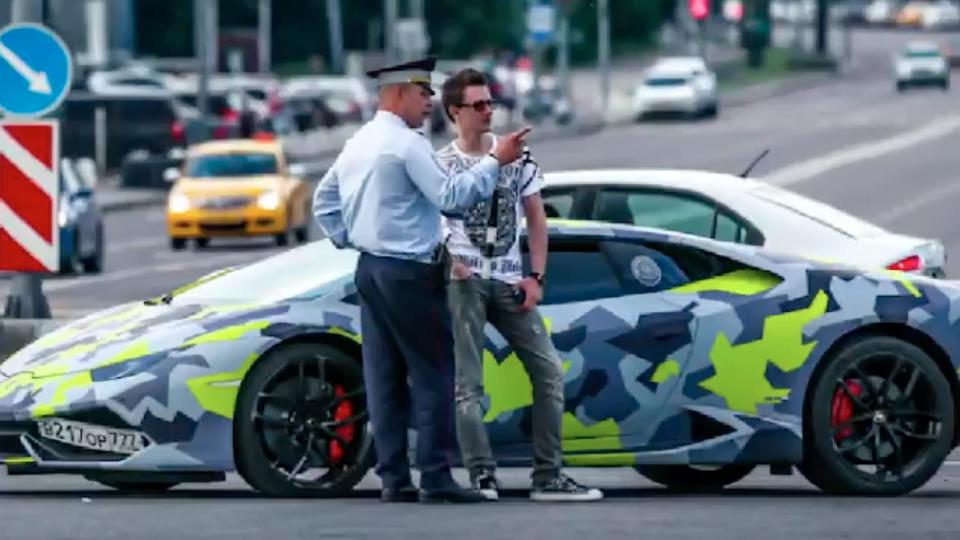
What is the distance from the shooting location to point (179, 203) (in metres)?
39.0

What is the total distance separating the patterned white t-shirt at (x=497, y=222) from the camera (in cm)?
1118

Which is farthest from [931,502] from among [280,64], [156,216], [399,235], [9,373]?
[280,64]

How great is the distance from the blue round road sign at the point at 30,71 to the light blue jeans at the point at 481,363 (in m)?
8.58

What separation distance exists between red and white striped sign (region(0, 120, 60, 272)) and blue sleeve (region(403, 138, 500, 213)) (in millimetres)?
7821

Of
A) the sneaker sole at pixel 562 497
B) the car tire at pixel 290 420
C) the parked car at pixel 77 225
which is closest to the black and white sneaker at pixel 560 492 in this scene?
the sneaker sole at pixel 562 497

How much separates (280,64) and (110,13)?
2667cm

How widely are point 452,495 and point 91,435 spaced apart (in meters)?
1.34

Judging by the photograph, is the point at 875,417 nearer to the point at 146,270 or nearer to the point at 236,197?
the point at 146,270

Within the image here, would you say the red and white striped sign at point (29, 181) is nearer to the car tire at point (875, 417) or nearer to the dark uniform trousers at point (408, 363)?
the dark uniform trousers at point (408, 363)

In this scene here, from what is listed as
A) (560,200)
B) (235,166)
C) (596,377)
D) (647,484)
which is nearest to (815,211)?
(560,200)

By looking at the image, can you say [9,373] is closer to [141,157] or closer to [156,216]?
[156,216]

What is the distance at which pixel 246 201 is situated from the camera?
38656mm

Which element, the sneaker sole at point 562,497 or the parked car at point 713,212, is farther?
the parked car at point 713,212

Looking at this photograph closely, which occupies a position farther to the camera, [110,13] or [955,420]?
[110,13]
